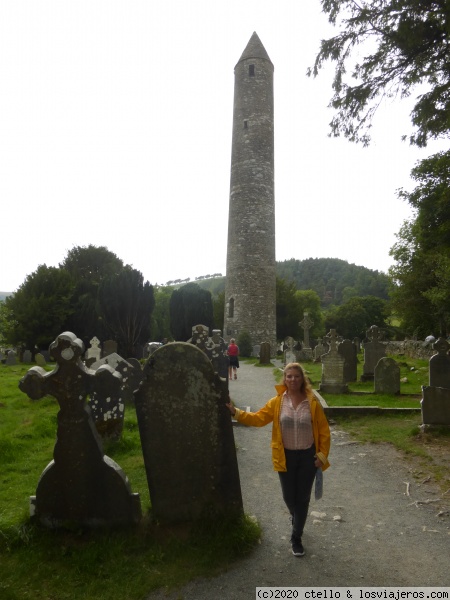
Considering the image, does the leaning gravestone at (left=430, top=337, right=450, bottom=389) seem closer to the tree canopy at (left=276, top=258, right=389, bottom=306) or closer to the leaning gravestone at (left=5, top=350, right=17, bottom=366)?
the leaning gravestone at (left=5, top=350, right=17, bottom=366)

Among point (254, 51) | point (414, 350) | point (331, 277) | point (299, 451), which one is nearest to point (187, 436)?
point (299, 451)

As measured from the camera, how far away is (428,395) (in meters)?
6.73

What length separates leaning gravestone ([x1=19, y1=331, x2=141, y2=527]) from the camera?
3480 mm

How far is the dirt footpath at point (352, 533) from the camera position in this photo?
2936mm

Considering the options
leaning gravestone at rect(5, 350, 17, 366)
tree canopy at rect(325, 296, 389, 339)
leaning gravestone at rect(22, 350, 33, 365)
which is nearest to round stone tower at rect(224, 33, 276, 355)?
leaning gravestone at rect(22, 350, 33, 365)

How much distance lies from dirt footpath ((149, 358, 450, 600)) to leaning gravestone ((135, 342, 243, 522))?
1.81 ft

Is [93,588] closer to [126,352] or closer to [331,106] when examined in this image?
[331,106]

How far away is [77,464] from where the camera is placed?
3.50m

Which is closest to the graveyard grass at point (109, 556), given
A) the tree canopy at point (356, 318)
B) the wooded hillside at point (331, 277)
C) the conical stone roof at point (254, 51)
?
the conical stone roof at point (254, 51)

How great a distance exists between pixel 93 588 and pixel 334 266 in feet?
345

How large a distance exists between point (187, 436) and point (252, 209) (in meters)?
23.0

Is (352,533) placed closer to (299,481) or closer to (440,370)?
(299,481)

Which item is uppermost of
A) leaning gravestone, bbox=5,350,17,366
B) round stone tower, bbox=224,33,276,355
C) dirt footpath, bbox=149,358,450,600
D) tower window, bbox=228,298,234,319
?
round stone tower, bbox=224,33,276,355

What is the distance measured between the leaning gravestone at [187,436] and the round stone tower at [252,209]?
2191 centimetres
